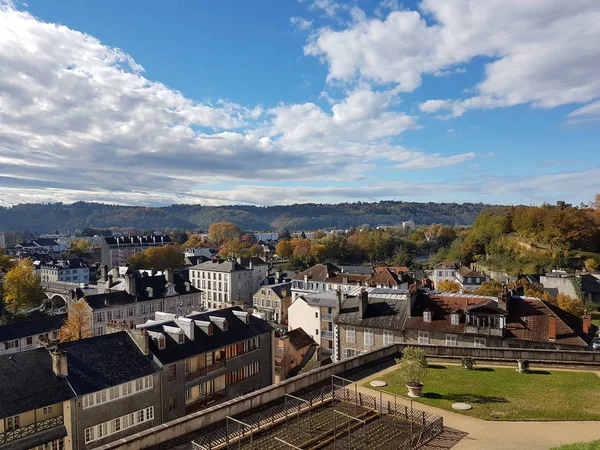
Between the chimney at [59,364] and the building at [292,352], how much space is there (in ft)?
73.9

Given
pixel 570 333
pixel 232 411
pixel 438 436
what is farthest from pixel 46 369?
pixel 570 333

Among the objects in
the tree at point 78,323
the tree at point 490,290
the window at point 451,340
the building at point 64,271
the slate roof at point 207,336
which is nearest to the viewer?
the slate roof at point 207,336

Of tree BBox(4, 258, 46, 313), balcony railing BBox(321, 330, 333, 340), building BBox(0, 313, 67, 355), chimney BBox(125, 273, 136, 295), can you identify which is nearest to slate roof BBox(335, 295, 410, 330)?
balcony railing BBox(321, 330, 333, 340)

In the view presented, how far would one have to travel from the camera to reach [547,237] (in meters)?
89.4

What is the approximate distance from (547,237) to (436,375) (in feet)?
263

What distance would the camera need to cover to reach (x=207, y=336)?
32.8m

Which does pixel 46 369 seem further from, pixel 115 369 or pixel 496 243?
pixel 496 243

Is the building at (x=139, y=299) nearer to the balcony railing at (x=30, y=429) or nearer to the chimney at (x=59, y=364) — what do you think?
the chimney at (x=59, y=364)

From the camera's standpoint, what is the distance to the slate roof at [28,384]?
2194cm

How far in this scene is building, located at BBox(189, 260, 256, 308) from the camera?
86062 millimetres

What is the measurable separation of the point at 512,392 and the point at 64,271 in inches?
4517

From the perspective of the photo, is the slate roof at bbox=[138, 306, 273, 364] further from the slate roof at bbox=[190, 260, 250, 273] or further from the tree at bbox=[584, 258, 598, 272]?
the tree at bbox=[584, 258, 598, 272]

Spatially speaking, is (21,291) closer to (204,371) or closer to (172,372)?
(204,371)

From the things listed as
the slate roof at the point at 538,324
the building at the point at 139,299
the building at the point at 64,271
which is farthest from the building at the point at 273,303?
the building at the point at 64,271
